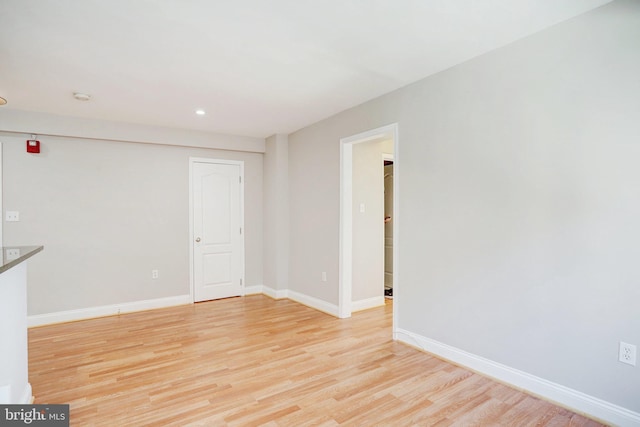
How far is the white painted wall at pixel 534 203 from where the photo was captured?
203 cm

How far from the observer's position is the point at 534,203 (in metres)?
2.40

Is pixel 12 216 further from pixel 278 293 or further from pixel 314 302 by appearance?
pixel 314 302

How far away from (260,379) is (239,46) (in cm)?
254

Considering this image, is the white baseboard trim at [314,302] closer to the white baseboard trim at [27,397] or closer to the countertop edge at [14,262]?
the white baseboard trim at [27,397]

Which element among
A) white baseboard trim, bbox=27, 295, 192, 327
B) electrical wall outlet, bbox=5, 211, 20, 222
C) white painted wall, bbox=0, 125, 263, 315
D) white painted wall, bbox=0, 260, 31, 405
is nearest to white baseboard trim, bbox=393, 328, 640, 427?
white painted wall, bbox=0, 260, 31, 405

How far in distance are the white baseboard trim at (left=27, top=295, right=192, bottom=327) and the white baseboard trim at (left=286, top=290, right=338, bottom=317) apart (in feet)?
5.01

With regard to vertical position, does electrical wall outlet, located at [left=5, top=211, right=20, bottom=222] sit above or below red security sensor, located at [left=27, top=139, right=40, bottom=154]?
below

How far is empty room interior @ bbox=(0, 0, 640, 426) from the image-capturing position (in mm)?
2078

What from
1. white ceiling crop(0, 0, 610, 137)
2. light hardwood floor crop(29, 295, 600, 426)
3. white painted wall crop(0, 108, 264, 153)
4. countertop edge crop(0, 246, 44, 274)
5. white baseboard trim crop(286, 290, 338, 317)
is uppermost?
white ceiling crop(0, 0, 610, 137)

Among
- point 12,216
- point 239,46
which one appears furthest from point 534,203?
point 12,216

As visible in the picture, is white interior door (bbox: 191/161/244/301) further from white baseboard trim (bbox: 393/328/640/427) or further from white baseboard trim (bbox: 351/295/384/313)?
white baseboard trim (bbox: 393/328/640/427)

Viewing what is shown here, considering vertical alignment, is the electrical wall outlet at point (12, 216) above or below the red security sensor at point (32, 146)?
below

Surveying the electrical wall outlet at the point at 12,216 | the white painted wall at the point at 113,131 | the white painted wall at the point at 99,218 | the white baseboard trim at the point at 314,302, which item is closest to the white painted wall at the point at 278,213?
the white baseboard trim at the point at 314,302

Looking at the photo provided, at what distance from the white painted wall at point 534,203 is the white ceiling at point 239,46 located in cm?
25
